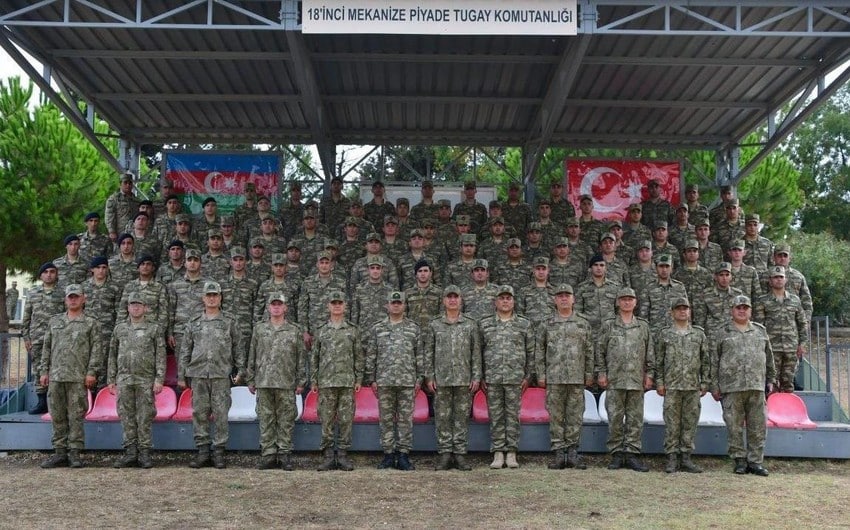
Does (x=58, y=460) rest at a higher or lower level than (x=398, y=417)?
lower

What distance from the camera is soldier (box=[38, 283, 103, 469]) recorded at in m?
7.34

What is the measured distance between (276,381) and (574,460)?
278cm

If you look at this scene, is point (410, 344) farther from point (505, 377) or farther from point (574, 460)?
point (574, 460)

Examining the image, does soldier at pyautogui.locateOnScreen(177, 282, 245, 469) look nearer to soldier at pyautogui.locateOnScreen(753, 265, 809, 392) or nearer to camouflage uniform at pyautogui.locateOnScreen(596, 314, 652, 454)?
camouflage uniform at pyautogui.locateOnScreen(596, 314, 652, 454)

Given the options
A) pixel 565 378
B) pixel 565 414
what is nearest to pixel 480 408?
pixel 565 414

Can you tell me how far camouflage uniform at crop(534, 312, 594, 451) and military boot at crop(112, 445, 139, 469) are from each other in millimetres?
3750

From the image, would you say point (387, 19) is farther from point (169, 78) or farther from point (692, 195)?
point (692, 195)

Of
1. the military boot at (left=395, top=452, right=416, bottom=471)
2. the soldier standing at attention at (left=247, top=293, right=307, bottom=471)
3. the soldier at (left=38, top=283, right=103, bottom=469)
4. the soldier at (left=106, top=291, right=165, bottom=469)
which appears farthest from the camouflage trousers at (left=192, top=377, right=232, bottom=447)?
the military boot at (left=395, top=452, right=416, bottom=471)

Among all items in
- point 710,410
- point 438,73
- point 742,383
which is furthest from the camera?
point 438,73

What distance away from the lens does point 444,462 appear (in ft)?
24.0

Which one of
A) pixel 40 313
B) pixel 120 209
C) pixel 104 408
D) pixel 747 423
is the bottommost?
pixel 747 423

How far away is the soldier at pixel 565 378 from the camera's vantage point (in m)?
7.34

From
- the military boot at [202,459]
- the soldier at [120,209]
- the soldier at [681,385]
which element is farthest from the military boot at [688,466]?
the soldier at [120,209]

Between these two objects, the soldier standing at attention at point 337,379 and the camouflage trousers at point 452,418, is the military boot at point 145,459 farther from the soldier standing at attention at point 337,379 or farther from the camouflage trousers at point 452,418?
the camouflage trousers at point 452,418
